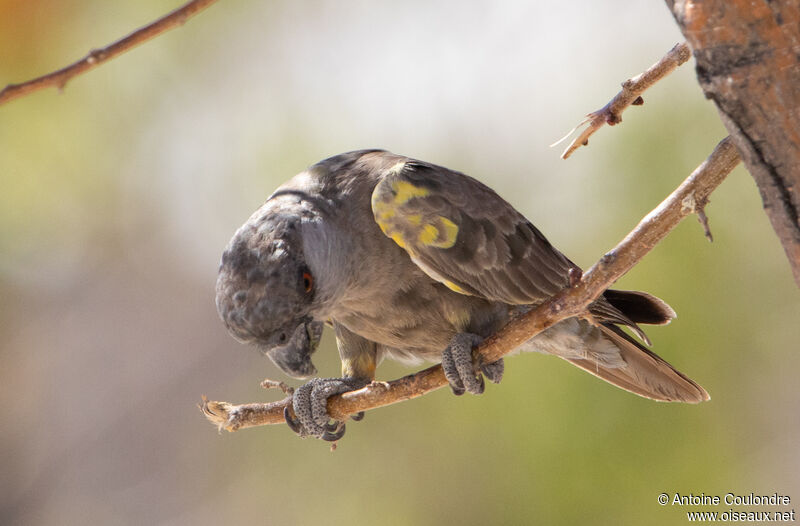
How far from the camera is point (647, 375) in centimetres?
452

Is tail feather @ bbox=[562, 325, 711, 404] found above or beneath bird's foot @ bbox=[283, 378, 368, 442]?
beneath

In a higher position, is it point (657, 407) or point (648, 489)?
point (657, 407)

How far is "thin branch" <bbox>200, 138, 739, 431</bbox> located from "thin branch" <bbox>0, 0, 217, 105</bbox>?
5.93ft

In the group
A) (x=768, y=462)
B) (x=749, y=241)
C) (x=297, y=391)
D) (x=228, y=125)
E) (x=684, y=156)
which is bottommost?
(x=768, y=462)

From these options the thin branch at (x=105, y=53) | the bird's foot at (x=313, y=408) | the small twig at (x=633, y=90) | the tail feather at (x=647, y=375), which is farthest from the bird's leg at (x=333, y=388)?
the thin branch at (x=105, y=53)

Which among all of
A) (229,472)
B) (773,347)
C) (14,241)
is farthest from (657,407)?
(14,241)

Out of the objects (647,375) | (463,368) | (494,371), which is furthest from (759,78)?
(647,375)

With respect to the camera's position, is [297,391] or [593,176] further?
[593,176]

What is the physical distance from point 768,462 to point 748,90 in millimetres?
6485

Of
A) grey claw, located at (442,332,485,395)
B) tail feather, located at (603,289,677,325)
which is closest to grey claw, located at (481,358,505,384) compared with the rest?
grey claw, located at (442,332,485,395)

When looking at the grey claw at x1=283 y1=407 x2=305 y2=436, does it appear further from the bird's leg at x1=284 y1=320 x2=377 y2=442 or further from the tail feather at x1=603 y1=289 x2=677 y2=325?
the tail feather at x1=603 y1=289 x2=677 y2=325

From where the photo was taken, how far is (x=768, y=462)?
731 cm

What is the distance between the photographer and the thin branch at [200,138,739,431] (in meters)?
2.71

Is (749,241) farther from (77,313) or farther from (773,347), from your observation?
(77,313)
